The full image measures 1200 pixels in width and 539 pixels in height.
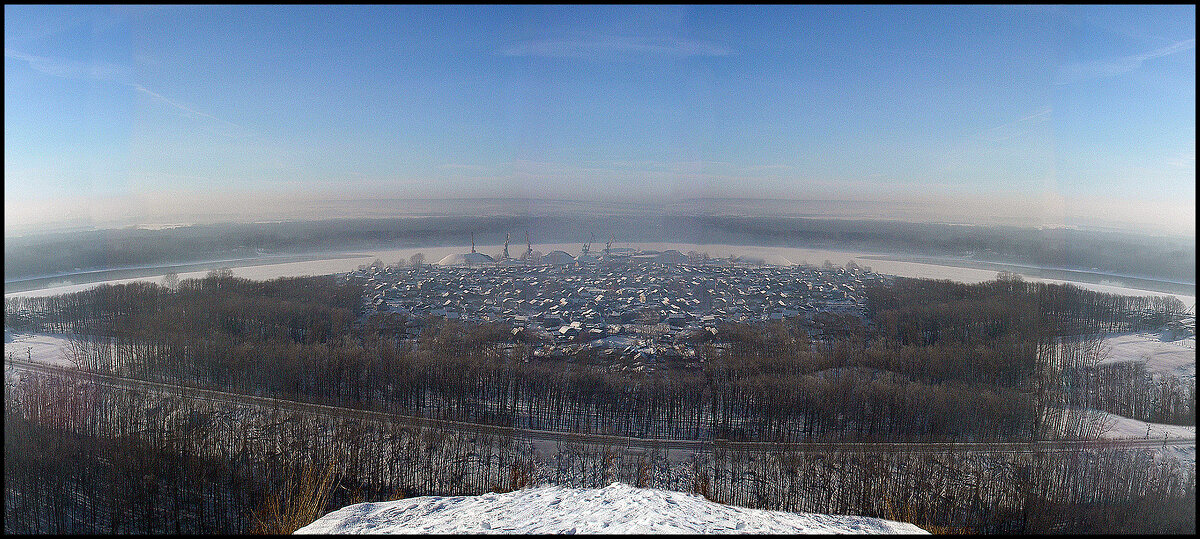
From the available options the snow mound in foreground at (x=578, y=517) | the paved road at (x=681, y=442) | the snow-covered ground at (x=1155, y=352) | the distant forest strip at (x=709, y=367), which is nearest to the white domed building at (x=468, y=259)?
the distant forest strip at (x=709, y=367)

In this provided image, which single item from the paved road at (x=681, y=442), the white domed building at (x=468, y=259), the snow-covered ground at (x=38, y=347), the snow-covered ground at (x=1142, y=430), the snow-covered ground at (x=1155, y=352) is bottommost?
the paved road at (x=681, y=442)

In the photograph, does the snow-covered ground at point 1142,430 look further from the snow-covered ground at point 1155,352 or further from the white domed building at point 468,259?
the white domed building at point 468,259

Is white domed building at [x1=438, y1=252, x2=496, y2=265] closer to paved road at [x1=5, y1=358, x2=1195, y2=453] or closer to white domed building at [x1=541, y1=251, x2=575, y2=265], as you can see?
white domed building at [x1=541, y1=251, x2=575, y2=265]

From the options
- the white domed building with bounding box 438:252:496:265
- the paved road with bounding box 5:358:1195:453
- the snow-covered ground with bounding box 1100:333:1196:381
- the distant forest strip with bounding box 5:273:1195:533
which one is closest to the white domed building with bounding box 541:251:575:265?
the white domed building with bounding box 438:252:496:265

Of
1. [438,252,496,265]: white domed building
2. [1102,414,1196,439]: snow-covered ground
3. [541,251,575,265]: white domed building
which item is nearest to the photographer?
[1102,414,1196,439]: snow-covered ground

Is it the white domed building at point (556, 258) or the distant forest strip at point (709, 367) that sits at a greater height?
the white domed building at point (556, 258)
